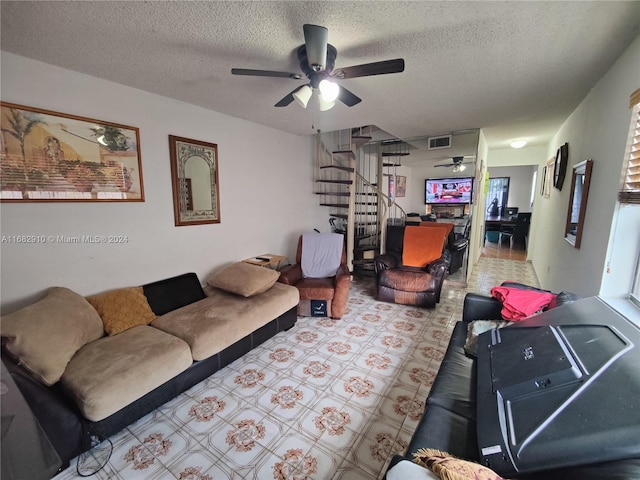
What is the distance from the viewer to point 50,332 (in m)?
1.62

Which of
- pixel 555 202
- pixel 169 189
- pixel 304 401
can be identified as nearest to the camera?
pixel 304 401

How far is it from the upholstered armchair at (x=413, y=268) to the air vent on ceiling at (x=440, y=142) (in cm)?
138

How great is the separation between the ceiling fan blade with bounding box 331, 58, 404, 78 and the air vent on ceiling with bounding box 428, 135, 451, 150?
2.97 meters

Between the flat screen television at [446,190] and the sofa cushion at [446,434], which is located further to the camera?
the flat screen television at [446,190]

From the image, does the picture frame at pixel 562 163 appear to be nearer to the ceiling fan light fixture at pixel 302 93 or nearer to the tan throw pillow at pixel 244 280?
the ceiling fan light fixture at pixel 302 93

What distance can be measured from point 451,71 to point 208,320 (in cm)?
273

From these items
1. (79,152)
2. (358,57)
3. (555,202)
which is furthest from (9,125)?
(555,202)

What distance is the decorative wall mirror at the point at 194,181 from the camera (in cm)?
270

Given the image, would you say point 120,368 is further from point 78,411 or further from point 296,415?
point 296,415

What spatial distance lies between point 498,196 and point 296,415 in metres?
9.58

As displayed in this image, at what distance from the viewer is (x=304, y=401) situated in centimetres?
189

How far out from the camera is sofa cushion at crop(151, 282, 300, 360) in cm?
202

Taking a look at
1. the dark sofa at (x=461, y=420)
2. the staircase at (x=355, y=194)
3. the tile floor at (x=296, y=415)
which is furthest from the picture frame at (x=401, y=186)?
the dark sofa at (x=461, y=420)

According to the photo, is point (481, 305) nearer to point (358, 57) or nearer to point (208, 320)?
point (358, 57)
